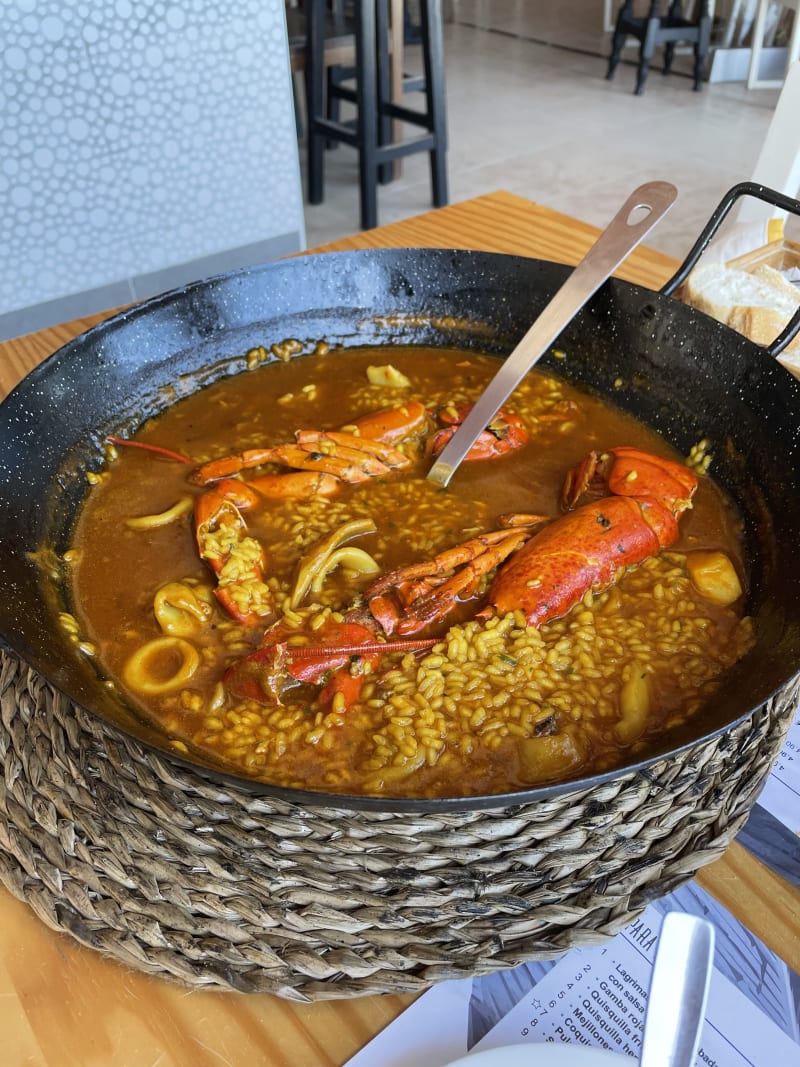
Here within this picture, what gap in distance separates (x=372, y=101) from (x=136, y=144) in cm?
192

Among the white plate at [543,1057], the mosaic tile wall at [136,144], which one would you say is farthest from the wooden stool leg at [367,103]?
the white plate at [543,1057]

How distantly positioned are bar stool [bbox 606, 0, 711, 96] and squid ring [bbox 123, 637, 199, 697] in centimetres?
753

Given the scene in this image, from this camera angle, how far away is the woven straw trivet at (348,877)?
1033mm

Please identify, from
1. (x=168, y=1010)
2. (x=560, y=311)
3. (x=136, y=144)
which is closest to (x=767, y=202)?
(x=560, y=311)

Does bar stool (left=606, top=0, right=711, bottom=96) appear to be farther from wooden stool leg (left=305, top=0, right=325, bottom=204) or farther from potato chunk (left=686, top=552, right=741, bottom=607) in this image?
potato chunk (left=686, top=552, right=741, bottom=607)

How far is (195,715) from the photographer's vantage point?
3.99 feet

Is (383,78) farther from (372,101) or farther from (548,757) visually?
(548,757)

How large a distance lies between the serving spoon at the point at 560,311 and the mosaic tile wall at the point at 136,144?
6.80 feet

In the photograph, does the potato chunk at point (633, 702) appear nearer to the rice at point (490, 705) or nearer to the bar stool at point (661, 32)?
the rice at point (490, 705)

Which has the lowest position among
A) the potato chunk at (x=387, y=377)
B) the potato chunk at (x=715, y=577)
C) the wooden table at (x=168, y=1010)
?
the wooden table at (x=168, y=1010)

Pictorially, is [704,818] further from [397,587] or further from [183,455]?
[183,455]

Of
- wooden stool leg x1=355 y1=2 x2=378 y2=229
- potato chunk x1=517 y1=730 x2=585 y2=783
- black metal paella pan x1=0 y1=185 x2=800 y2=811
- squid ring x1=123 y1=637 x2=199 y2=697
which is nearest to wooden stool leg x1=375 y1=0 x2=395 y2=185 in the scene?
wooden stool leg x1=355 y1=2 x2=378 y2=229

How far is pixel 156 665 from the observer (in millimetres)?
1284

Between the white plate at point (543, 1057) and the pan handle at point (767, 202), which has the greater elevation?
the pan handle at point (767, 202)
